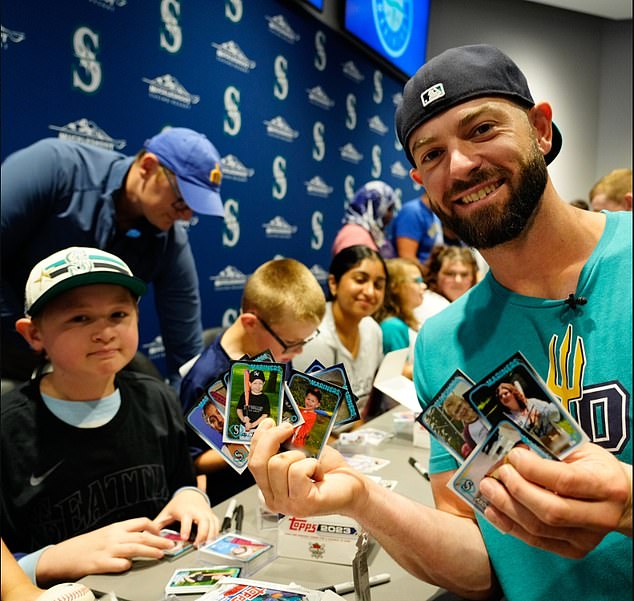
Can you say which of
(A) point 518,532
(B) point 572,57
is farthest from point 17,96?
(A) point 518,532

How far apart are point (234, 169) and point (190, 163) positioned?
1.80 m

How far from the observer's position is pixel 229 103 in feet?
11.8

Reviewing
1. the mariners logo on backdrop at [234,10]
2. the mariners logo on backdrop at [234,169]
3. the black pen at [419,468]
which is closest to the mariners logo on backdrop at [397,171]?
the mariners logo on backdrop at [234,169]

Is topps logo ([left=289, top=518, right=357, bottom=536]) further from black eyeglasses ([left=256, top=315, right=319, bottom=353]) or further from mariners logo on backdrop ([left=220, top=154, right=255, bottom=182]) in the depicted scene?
mariners logo on backdrop ([left=220, top=154, right=255, bottom=182])

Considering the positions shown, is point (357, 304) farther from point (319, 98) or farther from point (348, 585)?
point (319, 98)

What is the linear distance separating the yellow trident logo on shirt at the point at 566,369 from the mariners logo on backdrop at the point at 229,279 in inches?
113

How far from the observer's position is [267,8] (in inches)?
151

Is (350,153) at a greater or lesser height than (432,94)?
greater

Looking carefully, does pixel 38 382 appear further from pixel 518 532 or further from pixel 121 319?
pixel 518 532

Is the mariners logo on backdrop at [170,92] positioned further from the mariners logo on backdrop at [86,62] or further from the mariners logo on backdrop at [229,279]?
the mariners logo on backdrop at [229,279]

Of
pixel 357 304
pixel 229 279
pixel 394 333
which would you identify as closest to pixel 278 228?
pixel 229 279

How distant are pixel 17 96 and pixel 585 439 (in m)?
2.39

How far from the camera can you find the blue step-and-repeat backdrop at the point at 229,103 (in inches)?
95.4

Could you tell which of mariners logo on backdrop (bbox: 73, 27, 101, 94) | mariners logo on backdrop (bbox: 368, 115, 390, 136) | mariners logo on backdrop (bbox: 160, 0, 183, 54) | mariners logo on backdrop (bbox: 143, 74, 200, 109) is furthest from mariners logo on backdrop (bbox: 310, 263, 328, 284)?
mariners logo on backdrop (bbox: 73, 27, 101, 94)
